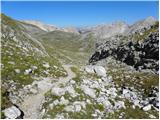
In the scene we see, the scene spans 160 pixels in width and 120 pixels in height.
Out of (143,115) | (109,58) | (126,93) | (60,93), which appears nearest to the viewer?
(143,115)

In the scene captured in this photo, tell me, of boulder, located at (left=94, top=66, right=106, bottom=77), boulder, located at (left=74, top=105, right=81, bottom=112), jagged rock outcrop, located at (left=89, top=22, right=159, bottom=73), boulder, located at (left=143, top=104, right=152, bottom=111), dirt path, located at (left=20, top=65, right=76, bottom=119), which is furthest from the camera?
jagged rock outcrop, located at (left=89, top=22, right=159, bottom=73)

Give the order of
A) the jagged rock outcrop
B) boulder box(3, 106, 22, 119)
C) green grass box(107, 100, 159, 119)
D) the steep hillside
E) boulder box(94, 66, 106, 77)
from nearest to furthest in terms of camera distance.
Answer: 1. boulder box(3, 106, 22, 119)
2. green grass box(107, 100, 159, 119)
3. the steep hillside
4. boulder box(94, 66, 106, 77)
5. the jagged rock outcrop

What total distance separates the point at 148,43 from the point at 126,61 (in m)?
6.61

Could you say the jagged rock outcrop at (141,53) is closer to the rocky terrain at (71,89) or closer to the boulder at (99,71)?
the rocky terrain at (71,89)

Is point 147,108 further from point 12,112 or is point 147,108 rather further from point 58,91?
point 12,112

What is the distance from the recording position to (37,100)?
3519 centimetres

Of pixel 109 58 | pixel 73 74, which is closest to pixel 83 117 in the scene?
pixel 73 74

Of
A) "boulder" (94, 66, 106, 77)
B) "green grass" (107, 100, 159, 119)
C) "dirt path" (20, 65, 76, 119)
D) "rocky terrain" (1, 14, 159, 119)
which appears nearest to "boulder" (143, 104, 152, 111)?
→ "rocky terrain" (1, 14, 159, 119)

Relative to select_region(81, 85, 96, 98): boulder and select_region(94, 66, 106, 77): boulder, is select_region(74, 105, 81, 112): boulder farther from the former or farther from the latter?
select_region(94, 66, 106, 77): boulder

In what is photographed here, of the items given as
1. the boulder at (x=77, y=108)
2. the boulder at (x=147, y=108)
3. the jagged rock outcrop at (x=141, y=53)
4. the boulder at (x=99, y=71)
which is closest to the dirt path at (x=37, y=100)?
the boulder at (x=77, y=108)

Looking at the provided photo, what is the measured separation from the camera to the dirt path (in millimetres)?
31681

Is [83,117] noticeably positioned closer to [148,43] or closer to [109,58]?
[148,43]

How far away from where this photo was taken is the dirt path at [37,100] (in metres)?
31.7

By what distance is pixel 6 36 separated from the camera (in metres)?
55.6
